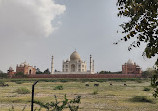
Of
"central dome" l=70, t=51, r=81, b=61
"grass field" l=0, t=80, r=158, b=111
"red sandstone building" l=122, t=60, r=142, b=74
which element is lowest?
"grass field" l=0, t=80, r=158, b=111

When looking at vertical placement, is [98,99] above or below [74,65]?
below

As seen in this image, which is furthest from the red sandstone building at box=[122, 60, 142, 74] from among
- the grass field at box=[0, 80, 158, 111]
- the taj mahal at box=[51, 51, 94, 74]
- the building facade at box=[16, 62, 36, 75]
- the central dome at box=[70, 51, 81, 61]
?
the grass field at box=[0, 80, 158, 111]

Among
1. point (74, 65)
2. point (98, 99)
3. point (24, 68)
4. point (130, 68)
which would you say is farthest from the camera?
point (74, 65)

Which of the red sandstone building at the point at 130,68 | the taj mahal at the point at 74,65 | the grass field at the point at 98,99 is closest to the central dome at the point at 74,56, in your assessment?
the taj mahal at the point at 74,65

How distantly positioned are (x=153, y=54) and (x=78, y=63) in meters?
60.6

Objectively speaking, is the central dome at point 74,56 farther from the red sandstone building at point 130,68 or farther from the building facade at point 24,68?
the red sandstone building at point 130,68

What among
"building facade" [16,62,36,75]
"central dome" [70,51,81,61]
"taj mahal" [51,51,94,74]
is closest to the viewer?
"building facade" [16,62,36,75]

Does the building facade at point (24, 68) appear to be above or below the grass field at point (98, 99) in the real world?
above

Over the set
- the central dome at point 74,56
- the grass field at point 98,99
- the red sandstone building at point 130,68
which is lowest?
the grass field at point 98,99

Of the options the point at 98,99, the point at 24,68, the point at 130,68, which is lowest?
the point at 98,99

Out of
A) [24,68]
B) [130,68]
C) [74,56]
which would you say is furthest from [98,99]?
[74,56]

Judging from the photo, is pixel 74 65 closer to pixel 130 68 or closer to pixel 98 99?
pixel 130 68

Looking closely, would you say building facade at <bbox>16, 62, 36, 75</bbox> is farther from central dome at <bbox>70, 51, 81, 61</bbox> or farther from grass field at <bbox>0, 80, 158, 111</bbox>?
grass field at <bbox>0, 80, 158, 111</bbox>

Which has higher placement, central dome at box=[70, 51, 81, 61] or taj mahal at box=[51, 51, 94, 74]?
central dome at box=[70, 51, 81, 61]
